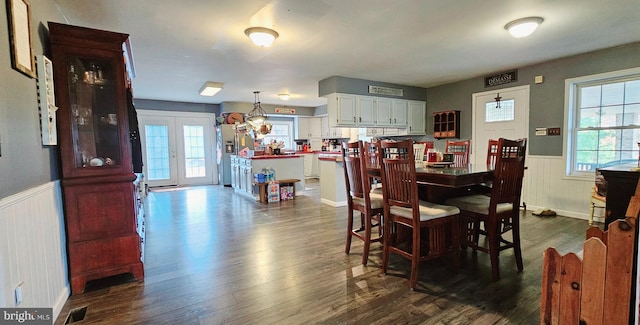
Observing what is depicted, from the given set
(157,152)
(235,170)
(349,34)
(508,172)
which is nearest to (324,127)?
(235,170)

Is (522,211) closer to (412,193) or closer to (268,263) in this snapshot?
(412,193)

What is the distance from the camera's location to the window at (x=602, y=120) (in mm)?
3680

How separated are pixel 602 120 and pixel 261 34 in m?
4.68

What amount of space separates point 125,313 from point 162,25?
8.26ft

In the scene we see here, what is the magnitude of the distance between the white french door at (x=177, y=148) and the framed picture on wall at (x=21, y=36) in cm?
620

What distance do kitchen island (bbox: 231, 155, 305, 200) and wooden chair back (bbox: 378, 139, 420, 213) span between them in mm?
3818

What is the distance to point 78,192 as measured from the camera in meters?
2.18

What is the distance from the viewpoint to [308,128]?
30.6ft

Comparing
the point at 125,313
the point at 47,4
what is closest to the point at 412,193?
the point at 125,313

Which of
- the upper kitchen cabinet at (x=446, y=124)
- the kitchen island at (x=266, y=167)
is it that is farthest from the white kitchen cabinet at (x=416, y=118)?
the kitchen island at (x=266, y=167)

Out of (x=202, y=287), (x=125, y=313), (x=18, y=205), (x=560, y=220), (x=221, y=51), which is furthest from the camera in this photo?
(x=560, y=220)

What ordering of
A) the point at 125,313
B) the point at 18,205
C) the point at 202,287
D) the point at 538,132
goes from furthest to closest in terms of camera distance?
the point at 538,132
the point at 202,287
the point at 125,313
the point at 18,205

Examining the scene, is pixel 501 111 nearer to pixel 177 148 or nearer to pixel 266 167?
pixel 266 167

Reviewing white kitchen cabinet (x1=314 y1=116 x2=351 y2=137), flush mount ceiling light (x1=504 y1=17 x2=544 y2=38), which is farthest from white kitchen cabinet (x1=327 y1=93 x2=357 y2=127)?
white kitchen cabinet (x1=314 y1=116 x2=351 y2=137)
